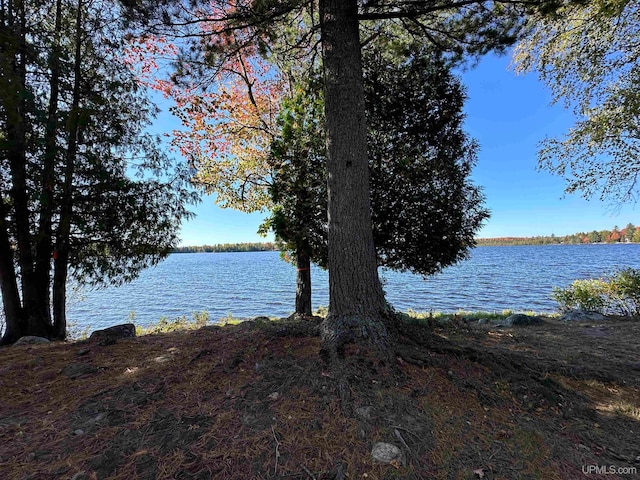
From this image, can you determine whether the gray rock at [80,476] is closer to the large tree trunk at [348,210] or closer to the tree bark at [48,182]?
the large tree trunk at [348,210]

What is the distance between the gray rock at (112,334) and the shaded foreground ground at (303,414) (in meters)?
0.50

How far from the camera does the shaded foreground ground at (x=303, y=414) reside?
178cm

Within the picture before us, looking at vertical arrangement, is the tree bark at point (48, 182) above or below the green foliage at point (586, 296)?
above

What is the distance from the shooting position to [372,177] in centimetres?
515

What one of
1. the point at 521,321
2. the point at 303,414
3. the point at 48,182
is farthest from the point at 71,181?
the point at 521,321

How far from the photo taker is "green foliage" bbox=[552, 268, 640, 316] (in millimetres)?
7766

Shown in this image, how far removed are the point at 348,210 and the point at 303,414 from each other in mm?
1809

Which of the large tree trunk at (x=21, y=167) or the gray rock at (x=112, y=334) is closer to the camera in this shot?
the large tree trunk at (x=21, y=167)

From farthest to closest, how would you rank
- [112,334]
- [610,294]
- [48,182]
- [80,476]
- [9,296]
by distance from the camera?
[610,294] < [9,296] < [48,182] < [112,334] < [80,476]

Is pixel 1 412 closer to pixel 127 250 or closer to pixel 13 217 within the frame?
pixel 127 250

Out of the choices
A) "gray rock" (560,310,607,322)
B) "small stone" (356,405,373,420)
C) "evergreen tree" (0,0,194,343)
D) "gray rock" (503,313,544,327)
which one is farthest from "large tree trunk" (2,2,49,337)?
"gray rock" (560,310,607,322)

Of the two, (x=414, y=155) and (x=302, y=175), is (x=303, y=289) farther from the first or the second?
(x=414, y=155)

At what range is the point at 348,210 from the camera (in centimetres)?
302

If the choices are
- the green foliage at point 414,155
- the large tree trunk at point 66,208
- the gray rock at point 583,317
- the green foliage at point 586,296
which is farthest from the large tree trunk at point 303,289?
the green foliage at point 586,296
